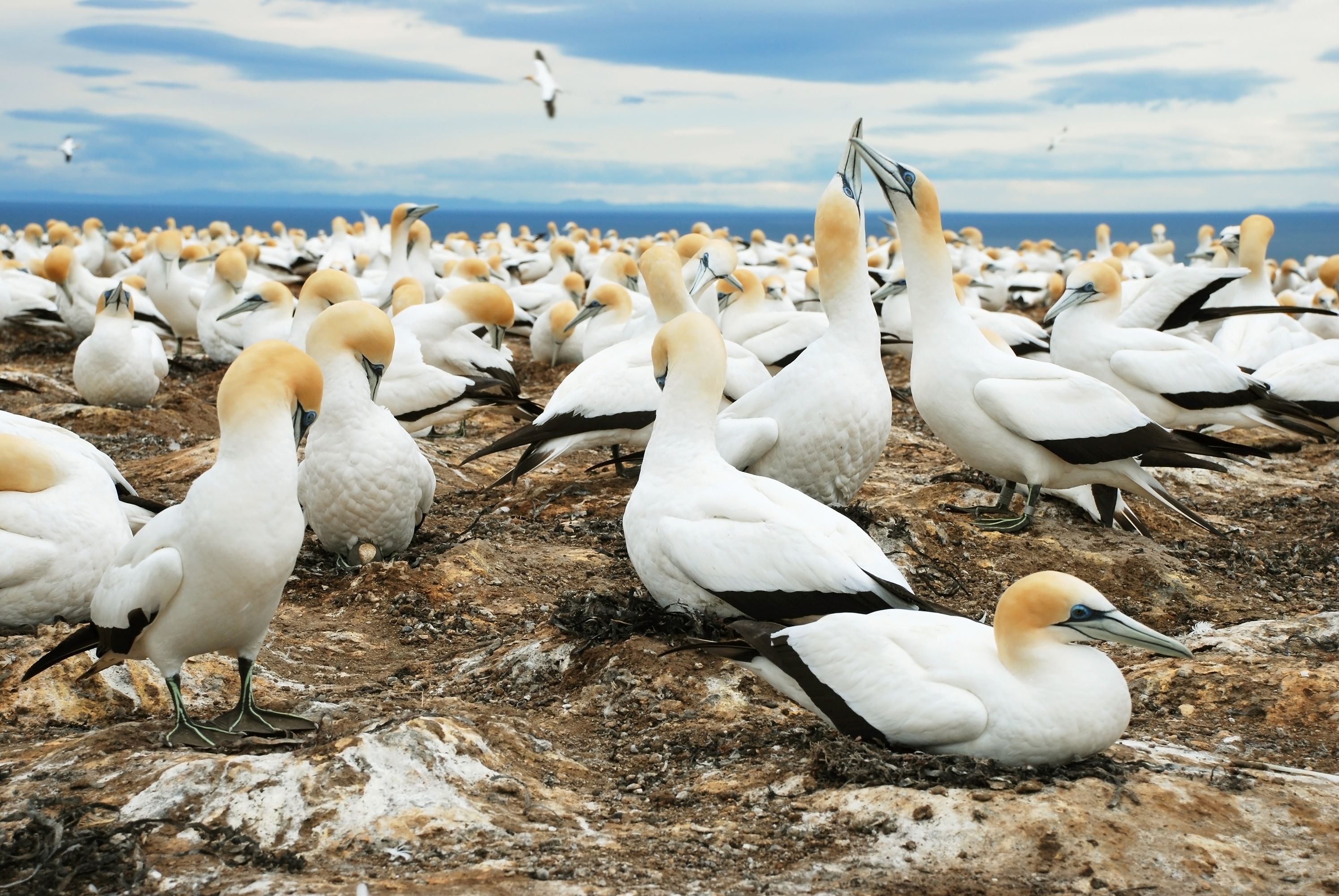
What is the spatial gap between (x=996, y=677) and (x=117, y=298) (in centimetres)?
795

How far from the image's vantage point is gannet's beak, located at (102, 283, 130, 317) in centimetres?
932

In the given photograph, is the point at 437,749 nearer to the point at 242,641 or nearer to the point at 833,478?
the point at 242,641

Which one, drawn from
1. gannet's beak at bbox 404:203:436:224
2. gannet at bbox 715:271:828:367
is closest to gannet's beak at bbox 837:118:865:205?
gannet at bbox 715:271:828:367

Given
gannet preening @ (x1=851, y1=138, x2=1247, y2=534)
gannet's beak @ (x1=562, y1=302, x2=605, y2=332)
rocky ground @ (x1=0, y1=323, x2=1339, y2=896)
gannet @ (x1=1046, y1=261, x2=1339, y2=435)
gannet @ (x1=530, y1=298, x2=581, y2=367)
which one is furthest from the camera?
gannet @ (x1=530, y1=298, x2=581, y2=367)

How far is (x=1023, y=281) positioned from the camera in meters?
20.1

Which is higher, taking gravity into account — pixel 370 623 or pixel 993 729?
pixel 993 729

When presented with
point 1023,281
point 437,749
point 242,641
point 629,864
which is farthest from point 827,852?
point 1023,281

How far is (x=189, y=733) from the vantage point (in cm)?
348

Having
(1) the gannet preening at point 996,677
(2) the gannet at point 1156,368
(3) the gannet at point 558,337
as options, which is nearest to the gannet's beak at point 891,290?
(3) the gannet at point 558,337

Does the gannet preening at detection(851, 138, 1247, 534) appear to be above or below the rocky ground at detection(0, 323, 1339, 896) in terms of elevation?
above

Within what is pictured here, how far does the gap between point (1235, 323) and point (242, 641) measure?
916 centimetres

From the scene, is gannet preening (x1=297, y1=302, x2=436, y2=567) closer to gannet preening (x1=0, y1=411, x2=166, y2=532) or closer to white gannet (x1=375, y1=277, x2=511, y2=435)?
gannet preening (x1=0, y1=411, x2=166, y2=532)

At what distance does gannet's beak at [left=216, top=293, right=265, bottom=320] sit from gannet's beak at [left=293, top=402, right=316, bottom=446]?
6.32 m

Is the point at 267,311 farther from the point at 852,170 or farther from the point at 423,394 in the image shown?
the point at 852,170
